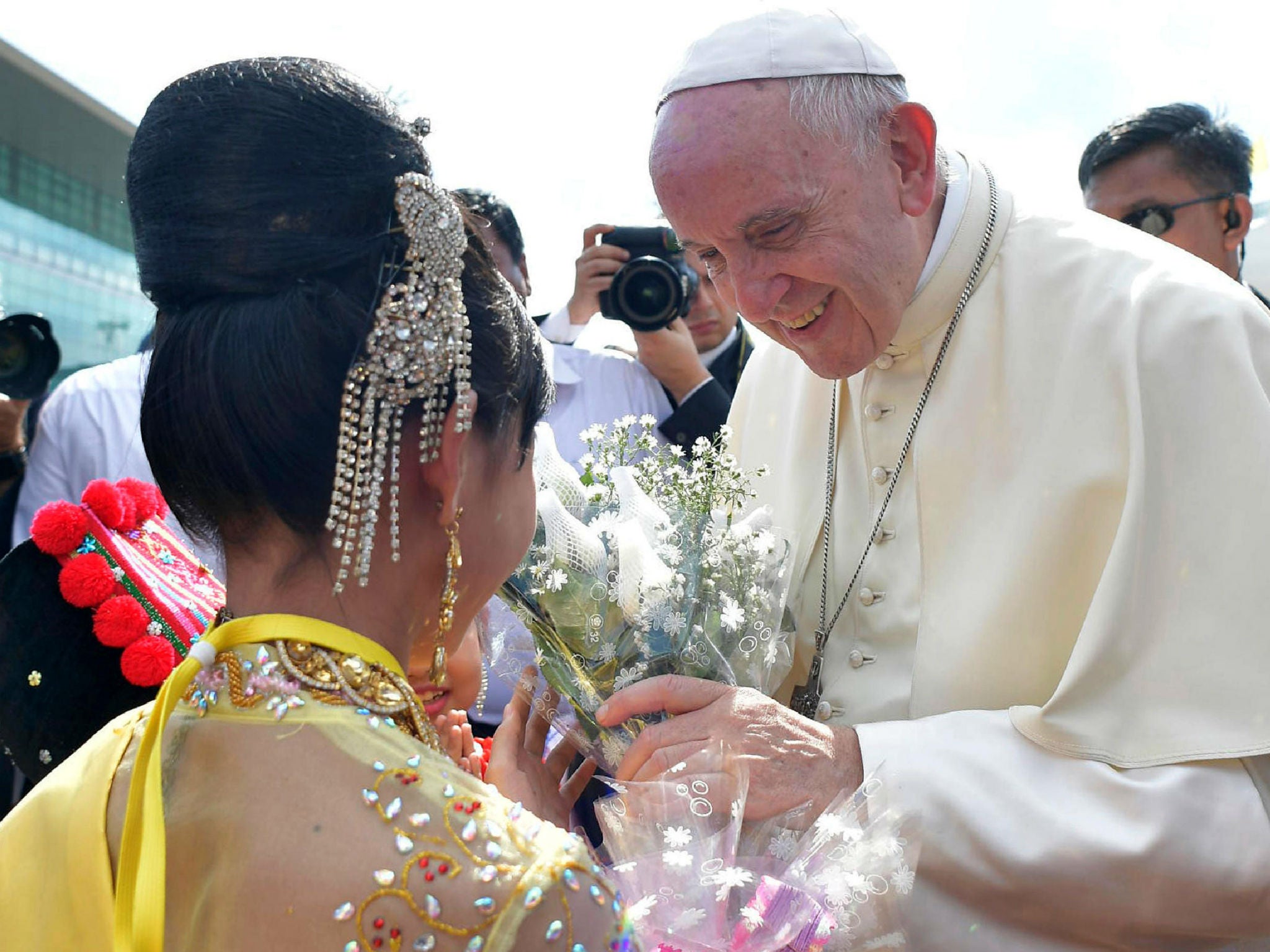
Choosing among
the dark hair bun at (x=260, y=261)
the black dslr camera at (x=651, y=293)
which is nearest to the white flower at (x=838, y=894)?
the dark hair bun at (x=260, y=261)

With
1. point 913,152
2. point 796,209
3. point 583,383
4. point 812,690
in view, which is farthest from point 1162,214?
point 812,690

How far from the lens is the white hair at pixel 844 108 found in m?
2.76

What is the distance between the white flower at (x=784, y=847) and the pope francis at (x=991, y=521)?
9 cm

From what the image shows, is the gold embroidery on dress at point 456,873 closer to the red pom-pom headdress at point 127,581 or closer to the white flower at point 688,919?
the white flower at point 688,919

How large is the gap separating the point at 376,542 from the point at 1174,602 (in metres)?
1.70

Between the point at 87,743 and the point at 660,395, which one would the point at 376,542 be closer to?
the point at 87,743

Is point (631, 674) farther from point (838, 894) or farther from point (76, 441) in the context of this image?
point (76, 441)

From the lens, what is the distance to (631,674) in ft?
7.52

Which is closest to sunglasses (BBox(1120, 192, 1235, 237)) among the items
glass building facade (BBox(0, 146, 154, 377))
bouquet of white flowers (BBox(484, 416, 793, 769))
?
bouquet of white flowers (BBox(484, 416, 793, 769))

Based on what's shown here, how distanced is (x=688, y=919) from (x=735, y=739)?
434mm

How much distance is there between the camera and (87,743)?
180 cm

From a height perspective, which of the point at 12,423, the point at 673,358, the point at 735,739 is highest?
the point at 673,358

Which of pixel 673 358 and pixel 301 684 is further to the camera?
pixel 673 358

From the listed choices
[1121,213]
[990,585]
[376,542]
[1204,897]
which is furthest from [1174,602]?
[1121,213]
